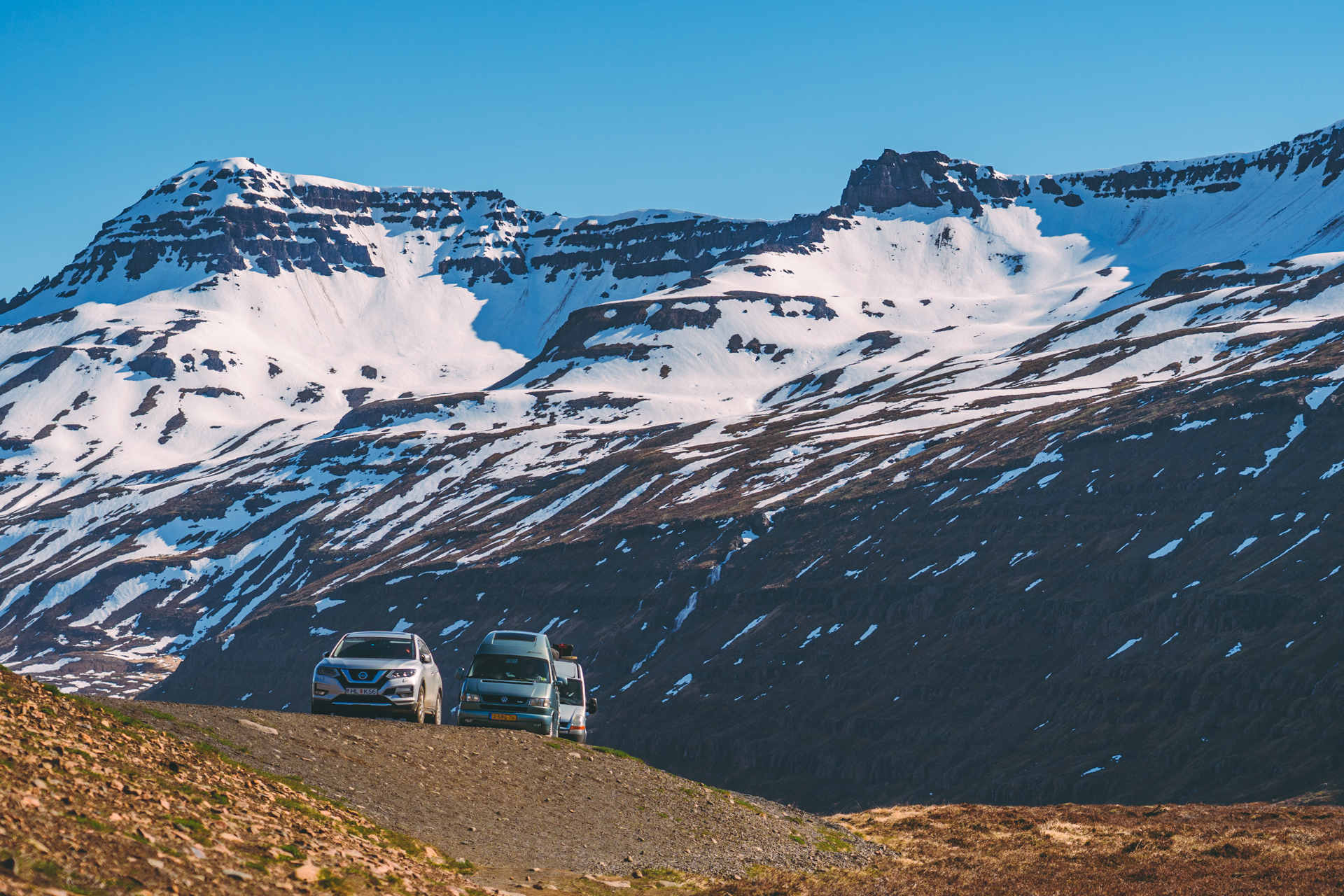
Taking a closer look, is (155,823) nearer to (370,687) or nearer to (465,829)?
(465,829)

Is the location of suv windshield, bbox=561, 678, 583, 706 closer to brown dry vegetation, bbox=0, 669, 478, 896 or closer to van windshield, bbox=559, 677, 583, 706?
van windshield, bbox=559, 677, 583, 706

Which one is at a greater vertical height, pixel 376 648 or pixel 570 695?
pixel 376 648

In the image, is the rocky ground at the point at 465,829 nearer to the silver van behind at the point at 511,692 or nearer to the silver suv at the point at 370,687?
the silver suv at the point at 370,687

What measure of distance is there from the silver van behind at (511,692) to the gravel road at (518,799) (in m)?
2.00

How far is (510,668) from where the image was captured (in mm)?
32344

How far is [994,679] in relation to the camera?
94.6 meters

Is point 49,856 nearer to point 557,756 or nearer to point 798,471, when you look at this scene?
point 557,756

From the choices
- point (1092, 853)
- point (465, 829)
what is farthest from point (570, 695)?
point (1092, 853)

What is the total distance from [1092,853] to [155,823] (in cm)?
1843

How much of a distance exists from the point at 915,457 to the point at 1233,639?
66272mm

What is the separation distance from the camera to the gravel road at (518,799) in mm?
21125

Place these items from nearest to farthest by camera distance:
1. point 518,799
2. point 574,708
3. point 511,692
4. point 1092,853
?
point 518,799, point 1092,853, point 511,692, point 574,708

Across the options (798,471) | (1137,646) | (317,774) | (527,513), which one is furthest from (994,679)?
(527,513)

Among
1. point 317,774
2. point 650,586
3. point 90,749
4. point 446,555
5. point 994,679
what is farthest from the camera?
point 446,555
